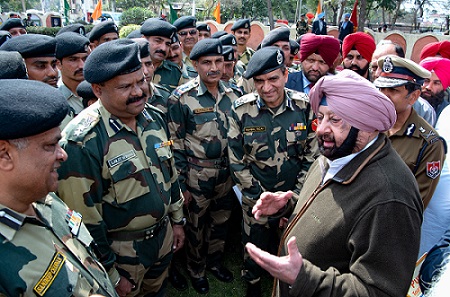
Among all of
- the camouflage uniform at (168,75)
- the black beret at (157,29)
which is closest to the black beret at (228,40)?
the camouflage uniform at (168,75)

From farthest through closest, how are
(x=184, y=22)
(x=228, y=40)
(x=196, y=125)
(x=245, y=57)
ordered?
(x=245, y=57), (x=184, y=22), (x=228, y=40), (x=196, y=125)

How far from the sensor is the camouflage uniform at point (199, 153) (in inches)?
147

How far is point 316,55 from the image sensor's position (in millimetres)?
4383

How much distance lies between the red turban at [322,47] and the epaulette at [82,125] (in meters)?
2.98

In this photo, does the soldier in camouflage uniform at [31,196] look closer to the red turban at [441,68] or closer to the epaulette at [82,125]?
the epaulette at [82,125]

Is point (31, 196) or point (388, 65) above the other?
point (388, 65)

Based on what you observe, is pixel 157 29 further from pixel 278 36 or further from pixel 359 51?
pixel 359 51

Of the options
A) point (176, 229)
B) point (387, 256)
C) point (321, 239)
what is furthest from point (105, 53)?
point (387, 256)

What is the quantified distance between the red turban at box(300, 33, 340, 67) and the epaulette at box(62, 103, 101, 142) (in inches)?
117

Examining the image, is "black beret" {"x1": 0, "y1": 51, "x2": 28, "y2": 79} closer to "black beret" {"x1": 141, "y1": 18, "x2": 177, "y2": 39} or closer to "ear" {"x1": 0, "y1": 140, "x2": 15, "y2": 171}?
"ear" {"x1": 0, "y1": 140, "x2": 15, "y2": 171}

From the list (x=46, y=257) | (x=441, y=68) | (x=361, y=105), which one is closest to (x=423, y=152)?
(x=361, y=105)

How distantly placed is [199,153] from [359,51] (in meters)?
2.69

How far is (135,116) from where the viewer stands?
2.57m

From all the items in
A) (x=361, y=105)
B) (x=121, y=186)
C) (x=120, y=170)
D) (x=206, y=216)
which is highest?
(x=361, y=105)
